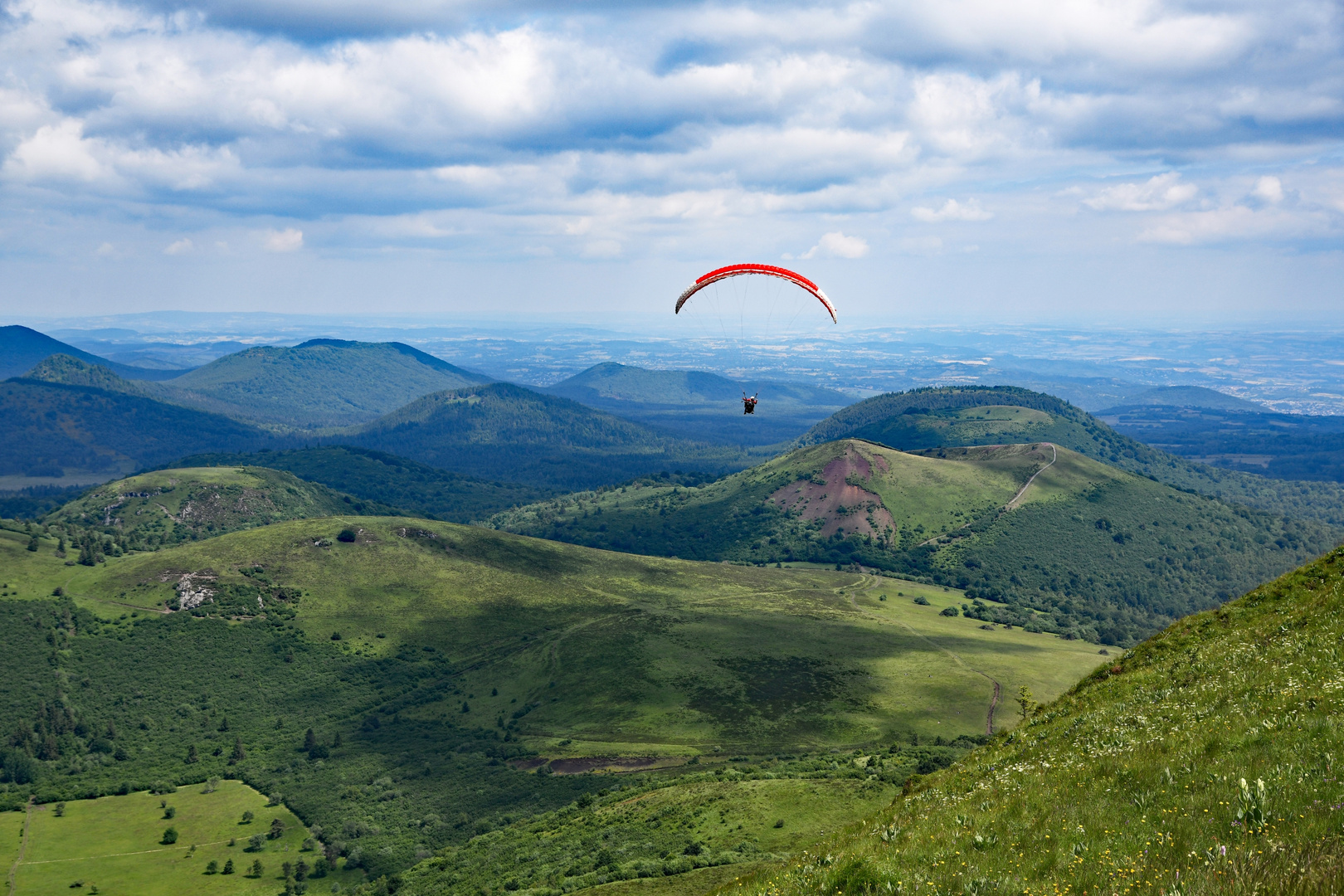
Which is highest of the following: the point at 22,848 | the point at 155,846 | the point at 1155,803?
the point at 1155,803

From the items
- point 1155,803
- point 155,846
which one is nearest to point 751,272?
point 1155,803

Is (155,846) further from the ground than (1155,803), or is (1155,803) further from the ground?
(1155,803)

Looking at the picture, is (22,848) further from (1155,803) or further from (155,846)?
(1155,803)

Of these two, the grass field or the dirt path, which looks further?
the grass field

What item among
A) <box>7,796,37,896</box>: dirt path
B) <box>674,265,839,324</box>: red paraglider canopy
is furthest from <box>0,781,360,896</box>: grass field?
<box>674,265,839,324</box>: red paraglider canopy

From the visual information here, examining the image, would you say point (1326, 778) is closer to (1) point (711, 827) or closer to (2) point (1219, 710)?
(2) point (1219, 710)

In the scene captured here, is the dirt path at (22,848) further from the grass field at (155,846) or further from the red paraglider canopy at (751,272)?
the red paraglider canopy at (751,272)

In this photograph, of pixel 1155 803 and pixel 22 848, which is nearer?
pixel 1155 803

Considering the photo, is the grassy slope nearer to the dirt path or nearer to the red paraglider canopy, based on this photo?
the red paraglider canopy
